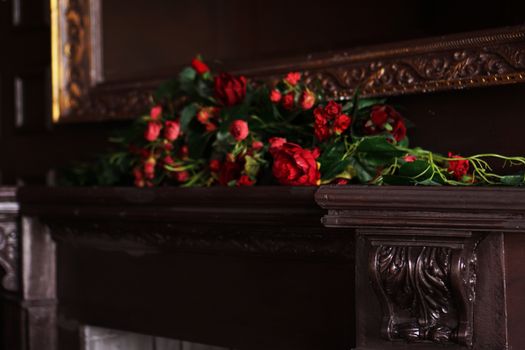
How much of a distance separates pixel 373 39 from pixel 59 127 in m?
1.21

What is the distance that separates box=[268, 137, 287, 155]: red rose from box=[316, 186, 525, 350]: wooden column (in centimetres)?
32

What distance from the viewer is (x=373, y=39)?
1.82 meters

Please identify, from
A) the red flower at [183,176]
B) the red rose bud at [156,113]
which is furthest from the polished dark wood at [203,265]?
the red rose bud at [156,113]

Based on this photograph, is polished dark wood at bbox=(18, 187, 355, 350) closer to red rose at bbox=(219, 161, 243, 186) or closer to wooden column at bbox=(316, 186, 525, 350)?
red rose at bbox=(219, 161, 243, 186)

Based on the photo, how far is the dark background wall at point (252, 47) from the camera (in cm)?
165

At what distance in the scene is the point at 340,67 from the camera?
1.83m

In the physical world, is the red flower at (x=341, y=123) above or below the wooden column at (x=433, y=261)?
above

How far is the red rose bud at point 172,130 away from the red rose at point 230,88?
135 millimetres

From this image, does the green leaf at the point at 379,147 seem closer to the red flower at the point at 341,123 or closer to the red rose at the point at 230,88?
the red flower at the point at 341,123

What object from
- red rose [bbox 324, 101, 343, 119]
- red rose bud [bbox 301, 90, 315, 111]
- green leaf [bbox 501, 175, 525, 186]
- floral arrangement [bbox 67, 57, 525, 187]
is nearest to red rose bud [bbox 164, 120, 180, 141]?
floral arrangement [bbox 67, 57, 525, 187]

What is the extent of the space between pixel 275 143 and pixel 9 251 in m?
1.02

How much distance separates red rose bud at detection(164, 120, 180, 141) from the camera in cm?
188

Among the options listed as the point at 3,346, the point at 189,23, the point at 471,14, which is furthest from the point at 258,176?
the point at 3,346

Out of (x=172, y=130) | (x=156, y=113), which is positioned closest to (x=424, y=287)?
(x=172, y=130)
